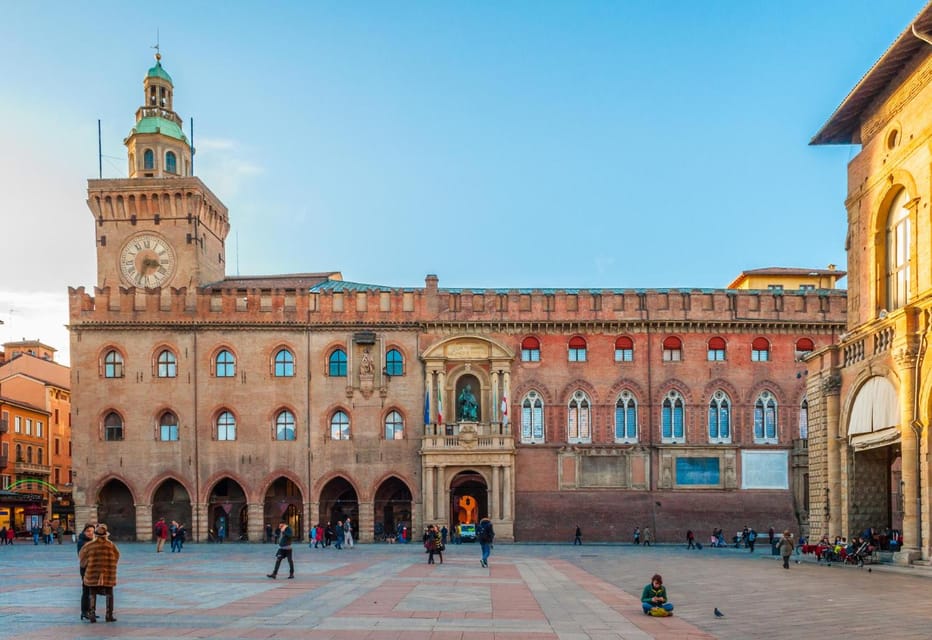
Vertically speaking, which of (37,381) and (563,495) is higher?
(37,381)

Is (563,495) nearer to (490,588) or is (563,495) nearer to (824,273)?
(824,273)

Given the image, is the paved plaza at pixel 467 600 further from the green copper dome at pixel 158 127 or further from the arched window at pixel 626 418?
the green copper dome at pixel 158 127

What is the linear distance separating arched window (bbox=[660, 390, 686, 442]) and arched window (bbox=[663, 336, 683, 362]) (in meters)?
1.83

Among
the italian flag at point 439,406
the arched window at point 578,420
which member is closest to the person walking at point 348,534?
the italian flag at point 439,406

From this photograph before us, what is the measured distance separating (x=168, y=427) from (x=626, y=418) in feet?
79.6

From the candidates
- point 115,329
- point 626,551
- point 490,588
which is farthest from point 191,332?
point 490,588

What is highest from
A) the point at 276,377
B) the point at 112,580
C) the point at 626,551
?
the point at 276,377

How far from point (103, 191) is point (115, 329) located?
8501 millimetres

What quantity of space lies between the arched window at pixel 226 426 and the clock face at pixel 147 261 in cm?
886

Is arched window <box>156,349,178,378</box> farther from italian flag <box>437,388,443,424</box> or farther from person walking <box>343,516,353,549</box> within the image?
italian flag <box>437,388,443,424</box>

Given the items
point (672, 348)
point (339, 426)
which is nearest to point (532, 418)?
point (672, 348)

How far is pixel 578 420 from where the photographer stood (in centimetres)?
5409

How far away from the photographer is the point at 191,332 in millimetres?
54375

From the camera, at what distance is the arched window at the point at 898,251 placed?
104ft
